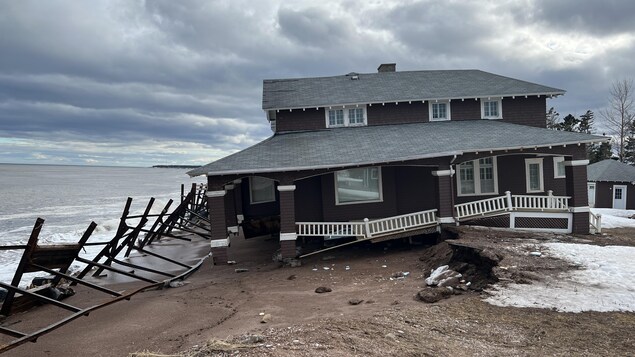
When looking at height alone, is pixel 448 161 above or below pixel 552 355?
above

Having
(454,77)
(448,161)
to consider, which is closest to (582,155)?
(448,161)

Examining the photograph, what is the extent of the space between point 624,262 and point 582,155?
726cm

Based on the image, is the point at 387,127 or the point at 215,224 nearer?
the point at 215,224

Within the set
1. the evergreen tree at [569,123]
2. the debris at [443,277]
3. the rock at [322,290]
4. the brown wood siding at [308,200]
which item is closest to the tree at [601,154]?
the evergreen tree at [569,123]

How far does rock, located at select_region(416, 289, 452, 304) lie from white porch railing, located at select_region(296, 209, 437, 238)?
6275 mm

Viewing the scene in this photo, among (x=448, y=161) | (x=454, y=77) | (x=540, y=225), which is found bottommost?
(x=540, y=225)

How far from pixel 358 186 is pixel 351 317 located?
10.5m

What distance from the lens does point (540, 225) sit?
54.7 feet

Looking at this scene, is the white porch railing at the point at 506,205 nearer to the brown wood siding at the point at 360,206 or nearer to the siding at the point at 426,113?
the brown wood siding at the point at 360,206

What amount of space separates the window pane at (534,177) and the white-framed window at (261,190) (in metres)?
12.4

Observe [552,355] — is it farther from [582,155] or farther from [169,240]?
[169,240]

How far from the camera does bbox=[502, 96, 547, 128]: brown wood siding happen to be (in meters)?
21.1

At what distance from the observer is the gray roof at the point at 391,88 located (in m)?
20.8

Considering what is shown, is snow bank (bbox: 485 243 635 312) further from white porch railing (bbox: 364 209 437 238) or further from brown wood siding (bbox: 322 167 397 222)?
brown wood siding (bbox: 322 167 397 222)
